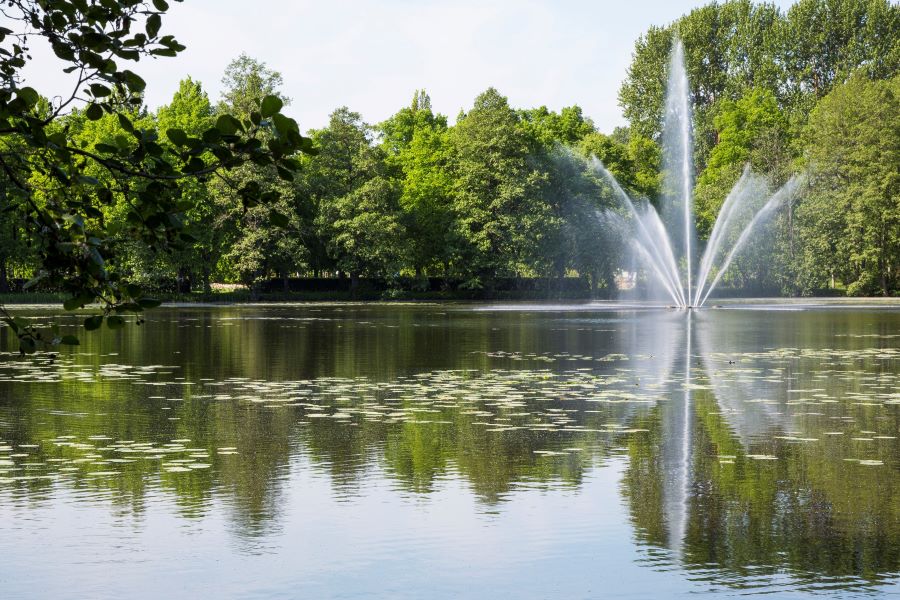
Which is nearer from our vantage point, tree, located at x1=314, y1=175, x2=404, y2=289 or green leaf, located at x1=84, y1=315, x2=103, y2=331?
green leaf, located at x1=84, y1=315, x2=103, y2=331

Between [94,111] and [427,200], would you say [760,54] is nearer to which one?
[427,200]

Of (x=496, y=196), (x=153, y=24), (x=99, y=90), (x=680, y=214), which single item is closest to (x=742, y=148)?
(x=680, y=214)

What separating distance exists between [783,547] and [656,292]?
88377mm

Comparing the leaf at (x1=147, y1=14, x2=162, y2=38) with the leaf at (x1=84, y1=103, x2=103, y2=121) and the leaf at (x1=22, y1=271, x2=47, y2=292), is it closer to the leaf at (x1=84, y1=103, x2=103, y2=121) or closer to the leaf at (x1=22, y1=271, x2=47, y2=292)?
the leaf at (x1=84, y1=103, x2=103, y2=121)

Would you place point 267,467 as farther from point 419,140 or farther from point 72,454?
point 419,140

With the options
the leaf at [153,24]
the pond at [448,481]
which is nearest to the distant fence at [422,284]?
the pond at [448,481]

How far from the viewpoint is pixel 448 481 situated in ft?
38.7

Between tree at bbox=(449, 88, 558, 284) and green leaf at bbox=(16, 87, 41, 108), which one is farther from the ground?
tree at bbox=(449, 88, 558, 284)

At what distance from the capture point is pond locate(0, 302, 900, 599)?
836 cm

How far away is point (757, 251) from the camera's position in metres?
94.9

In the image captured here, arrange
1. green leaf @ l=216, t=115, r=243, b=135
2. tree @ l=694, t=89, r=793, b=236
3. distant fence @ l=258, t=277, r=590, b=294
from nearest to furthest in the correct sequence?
green leaf @ l=216, t=115, r=243, b=135 < distant fence @ l=258, t=277, r=590, b=294 < tree @ l=694, t=89, r=793, b=236

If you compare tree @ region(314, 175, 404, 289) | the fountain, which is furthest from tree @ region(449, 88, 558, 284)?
the fountain

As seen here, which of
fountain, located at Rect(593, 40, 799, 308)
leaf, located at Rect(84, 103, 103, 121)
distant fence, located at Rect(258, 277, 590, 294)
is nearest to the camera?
leaf, located at Rect(84, 103, 103, 121)

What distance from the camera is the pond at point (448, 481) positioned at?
8.36 metres
